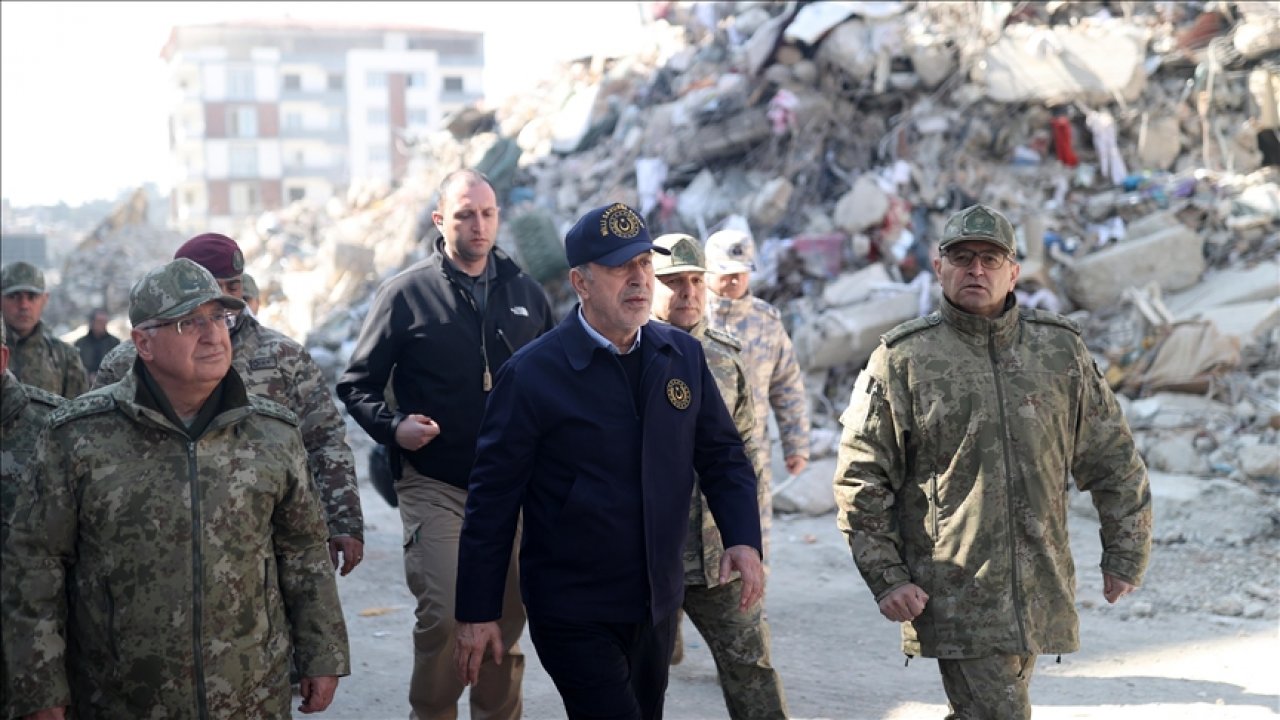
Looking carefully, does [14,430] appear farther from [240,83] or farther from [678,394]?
[240,83]

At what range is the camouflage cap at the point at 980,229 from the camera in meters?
3.89

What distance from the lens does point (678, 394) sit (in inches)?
145

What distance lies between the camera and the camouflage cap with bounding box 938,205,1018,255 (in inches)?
153

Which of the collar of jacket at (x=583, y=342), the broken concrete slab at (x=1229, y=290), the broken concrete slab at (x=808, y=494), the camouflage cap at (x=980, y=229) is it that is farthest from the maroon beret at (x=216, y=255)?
the broken concrete slab at (x=1229, y=290)

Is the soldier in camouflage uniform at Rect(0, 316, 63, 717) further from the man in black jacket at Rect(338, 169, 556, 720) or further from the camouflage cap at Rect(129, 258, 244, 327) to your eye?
the man in black jacket at Rect(338, 169, 556, 720)

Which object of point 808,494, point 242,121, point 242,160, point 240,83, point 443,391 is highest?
point 240,83

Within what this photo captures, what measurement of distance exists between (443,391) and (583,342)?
1534mm

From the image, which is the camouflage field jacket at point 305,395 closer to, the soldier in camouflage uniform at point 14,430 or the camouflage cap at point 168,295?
the soldier in camouflage uniform at point 14,430

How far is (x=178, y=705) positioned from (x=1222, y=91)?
14.1 m

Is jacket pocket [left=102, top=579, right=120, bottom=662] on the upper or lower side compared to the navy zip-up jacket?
lower

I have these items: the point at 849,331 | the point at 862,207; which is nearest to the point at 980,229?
the point at 849,331

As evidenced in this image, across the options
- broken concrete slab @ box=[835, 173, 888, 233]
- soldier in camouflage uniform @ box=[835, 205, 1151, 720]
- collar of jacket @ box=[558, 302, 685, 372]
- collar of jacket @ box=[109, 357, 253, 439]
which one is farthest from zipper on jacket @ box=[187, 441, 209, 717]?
broken concrete slab @ box=[835, 173, 888, 233]

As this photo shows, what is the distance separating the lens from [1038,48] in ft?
47.9

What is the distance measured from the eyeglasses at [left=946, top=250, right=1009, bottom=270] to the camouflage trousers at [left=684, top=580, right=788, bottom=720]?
130 cm
